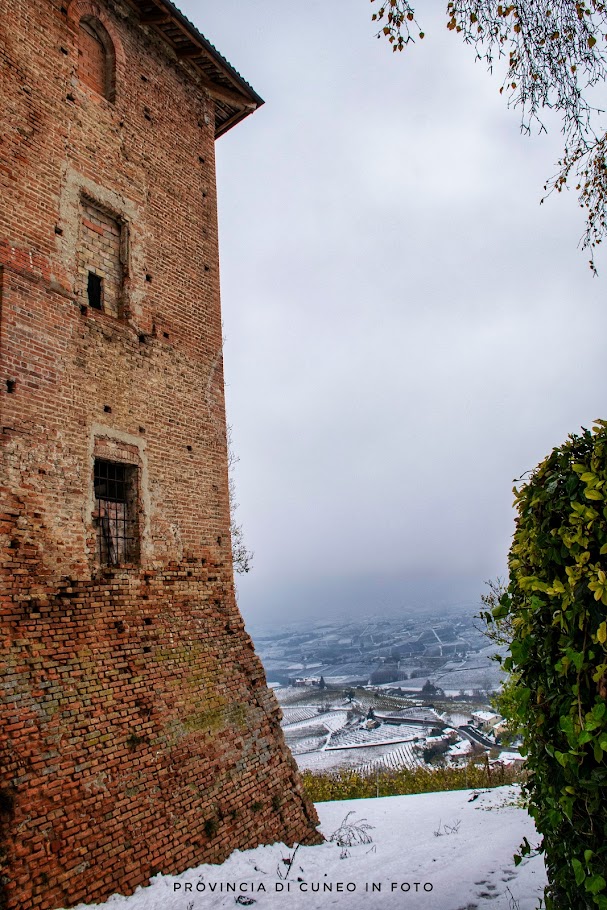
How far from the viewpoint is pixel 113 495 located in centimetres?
705

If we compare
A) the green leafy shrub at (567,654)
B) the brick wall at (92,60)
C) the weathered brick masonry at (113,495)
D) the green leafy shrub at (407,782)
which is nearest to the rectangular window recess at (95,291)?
the weathered brick masonry at (113,495)

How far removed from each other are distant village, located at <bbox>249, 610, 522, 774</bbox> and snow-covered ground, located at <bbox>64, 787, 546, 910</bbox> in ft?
5.23

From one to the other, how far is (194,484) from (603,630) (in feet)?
20.5

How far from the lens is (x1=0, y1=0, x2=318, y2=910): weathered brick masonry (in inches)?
213

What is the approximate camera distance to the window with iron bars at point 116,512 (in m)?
6.77

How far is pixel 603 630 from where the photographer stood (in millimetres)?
2570

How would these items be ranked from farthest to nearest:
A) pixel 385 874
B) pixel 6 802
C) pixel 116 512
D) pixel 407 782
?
pixel 407 782
pixel 116 512
pixel 385 874
pixel 6 802

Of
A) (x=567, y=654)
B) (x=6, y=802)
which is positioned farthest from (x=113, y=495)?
(x=567, y=654)

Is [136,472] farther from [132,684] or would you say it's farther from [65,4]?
[65,4]

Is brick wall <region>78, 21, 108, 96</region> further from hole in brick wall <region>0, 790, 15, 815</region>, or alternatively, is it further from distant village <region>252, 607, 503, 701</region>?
distant village <region>252, 607, 503, 701</region>

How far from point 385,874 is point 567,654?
15.2ft

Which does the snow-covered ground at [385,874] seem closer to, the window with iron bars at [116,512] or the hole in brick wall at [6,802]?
the hole in brick wall at [6,802]

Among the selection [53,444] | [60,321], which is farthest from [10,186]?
[53,444]

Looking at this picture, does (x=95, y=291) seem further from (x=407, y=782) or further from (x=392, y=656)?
(x=392, y=656)
